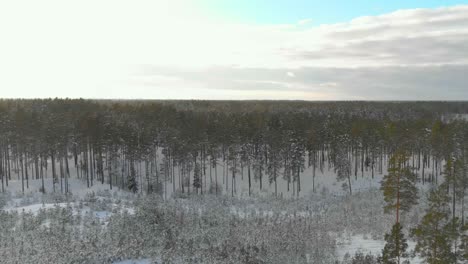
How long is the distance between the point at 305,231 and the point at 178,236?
1305 cm

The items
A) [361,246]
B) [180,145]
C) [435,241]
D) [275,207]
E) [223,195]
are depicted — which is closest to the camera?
[435,241]

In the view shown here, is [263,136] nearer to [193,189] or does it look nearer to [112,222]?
[193,189]

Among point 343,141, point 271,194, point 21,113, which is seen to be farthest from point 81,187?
point 343,141

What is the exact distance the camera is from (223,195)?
202 ft

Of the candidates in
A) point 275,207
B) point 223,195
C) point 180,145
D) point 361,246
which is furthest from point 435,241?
point 180,145

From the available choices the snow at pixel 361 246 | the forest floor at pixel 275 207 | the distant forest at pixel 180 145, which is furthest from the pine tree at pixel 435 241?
the distant forest at pixel 180 145

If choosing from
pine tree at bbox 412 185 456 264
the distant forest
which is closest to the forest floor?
pine tree at bbox 412 185 456 264

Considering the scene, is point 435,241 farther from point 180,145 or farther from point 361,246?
point 180,145

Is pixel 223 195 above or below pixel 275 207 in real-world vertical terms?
below

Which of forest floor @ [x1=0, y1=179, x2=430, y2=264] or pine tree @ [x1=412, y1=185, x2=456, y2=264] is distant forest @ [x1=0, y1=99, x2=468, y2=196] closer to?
forest floor @ [x1=0, y1=179, x2=430, y2=264]

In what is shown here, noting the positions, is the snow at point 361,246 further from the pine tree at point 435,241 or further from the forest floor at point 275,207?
the pine tree at point 435,241

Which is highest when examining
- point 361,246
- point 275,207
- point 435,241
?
point 435,241

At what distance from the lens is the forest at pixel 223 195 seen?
22.9m

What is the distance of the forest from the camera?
2291 cm
